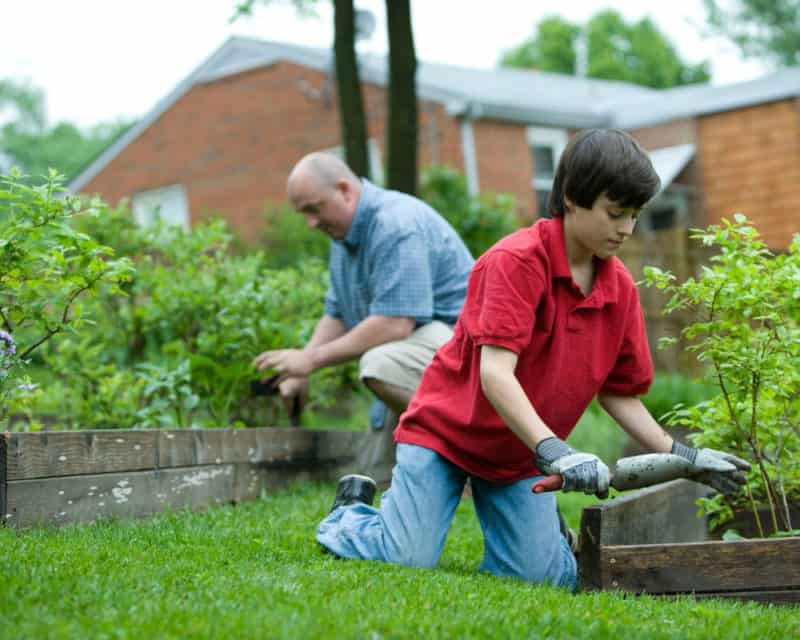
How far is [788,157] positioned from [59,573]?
60.8 feet

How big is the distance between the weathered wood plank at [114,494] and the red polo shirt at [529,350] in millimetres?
1208

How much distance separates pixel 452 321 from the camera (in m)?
5.78

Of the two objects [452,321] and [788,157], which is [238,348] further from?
[788,157]

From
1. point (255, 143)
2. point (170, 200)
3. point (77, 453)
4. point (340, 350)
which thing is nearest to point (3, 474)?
point (77, 453)

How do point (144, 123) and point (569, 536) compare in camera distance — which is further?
point (144, 123)

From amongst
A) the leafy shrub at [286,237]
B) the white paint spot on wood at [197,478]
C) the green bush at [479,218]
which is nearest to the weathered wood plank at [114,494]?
the white paint spot on wood at [197,478]

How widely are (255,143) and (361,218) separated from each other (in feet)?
58.7

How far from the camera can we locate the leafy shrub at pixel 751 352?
3.91 m

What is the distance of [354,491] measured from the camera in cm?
433

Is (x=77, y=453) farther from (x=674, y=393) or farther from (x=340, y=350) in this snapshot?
(x=674, y=393)

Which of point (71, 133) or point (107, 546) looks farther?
point (71, 133)

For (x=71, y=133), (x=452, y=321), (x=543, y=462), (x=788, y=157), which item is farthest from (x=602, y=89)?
(x=71, y=133)

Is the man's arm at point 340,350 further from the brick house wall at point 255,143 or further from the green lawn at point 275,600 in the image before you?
the brick house wall at point 255,143

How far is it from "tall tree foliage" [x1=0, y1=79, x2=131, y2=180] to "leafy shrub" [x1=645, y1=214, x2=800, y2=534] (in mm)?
41639
